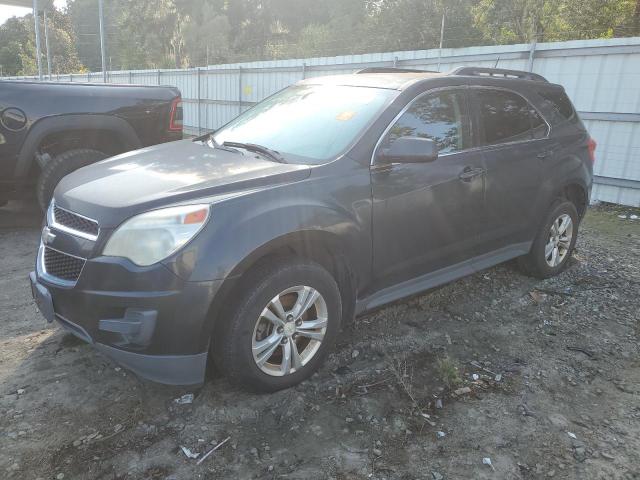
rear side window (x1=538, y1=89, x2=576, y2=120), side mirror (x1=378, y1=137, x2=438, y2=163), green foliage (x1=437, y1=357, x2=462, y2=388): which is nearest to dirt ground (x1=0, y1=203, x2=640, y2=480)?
green foliage (x1=437, y1=357, x2=462, y2=388)

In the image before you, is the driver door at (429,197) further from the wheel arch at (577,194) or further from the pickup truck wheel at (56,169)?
the pickup truck wheel at (56,169)

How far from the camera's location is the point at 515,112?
419 centimetres

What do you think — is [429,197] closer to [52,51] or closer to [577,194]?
[577,194]

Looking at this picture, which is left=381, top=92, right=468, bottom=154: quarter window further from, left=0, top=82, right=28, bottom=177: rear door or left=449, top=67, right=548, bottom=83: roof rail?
left=0, top=82, right=28, bottom=177: rear door

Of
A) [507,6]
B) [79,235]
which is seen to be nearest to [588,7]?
[507,6]

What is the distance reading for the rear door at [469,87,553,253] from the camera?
12.7 feet

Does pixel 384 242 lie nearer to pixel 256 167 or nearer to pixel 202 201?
pixel 256 167

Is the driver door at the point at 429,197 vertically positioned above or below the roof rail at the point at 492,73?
below

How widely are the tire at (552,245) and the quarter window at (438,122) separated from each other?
4.52 ft

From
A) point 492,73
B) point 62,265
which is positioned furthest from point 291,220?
point 492,73

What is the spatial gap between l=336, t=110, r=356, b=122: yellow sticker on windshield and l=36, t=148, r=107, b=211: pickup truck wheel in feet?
11.4

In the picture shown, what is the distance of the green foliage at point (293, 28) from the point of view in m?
20.9

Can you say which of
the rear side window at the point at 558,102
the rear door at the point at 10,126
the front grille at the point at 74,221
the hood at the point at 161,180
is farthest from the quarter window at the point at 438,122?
the rear door at the point at 10,126

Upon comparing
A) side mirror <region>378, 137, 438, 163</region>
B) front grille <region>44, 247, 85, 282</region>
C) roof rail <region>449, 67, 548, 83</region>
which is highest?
roof rail <region>449, 67, 548, 83</region>
